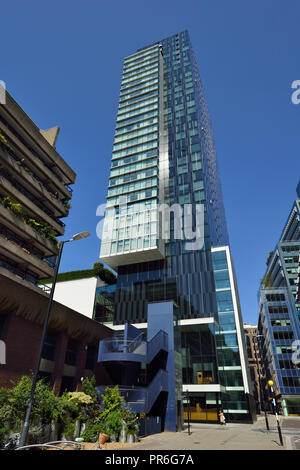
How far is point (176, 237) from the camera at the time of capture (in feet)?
197

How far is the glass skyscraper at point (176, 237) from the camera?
45781 mm

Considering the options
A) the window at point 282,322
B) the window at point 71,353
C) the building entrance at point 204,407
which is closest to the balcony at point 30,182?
the window at point 71,353

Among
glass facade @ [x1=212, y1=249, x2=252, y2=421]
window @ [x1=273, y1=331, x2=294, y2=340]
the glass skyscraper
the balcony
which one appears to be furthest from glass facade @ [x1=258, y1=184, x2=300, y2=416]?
the balcony

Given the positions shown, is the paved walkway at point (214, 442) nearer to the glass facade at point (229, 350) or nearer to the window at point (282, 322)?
the glass facade at point (229, 350)

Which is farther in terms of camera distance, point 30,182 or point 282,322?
point 282,322

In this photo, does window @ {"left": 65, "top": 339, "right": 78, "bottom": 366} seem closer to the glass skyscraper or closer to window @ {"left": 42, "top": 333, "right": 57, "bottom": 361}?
window @ {"left": 42, "top": 333, "right": 57, "bottom": 361}

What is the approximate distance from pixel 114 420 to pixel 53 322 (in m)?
14.3

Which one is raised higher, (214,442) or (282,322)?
(282,322)

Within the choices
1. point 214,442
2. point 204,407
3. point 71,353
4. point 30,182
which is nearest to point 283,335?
point 204,407

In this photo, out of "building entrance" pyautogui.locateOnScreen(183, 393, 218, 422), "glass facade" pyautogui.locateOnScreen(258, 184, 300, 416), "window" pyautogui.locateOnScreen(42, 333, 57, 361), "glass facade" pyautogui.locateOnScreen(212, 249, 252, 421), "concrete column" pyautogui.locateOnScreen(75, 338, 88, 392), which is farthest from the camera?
"glass facade" pyautogui.locateOnScreen(258, 184, 300, 416)

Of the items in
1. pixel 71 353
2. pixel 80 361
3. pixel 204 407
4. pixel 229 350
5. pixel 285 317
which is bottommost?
pixel 204 407

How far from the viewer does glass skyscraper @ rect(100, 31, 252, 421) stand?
45.8 meters

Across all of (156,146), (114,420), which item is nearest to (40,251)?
(114,420)

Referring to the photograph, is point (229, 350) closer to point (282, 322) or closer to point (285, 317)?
point (282, 322)
